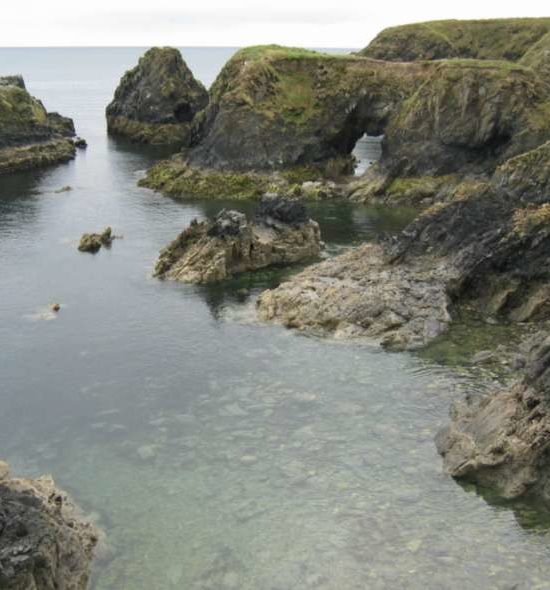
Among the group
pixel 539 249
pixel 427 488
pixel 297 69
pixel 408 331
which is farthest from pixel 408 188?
pixel 427 488

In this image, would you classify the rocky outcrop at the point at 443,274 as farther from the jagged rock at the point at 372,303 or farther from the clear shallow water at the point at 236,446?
the clear shallow water at the point at 236,446

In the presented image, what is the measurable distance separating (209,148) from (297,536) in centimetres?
9036

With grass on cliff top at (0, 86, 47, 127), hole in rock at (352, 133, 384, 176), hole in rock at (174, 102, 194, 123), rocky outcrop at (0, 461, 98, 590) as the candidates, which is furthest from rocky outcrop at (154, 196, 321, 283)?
hole in rock at (174, 102, 194, 123)

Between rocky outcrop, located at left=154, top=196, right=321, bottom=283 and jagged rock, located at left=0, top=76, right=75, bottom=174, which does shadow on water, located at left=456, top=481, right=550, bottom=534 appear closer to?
rocky outcrop, located at left=154, top=196, right=321, bottom=283

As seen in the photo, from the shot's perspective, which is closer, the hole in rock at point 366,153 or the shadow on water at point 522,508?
the shadow on water at point 522,508

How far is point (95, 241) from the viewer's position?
257 ft

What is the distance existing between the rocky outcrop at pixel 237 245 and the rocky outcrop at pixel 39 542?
37654 millimetres

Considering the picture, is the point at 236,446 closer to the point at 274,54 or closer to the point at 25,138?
the point at 274,54

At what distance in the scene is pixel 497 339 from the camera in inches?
1966

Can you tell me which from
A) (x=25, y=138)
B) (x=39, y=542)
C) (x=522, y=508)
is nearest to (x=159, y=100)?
(x=25, y=138)

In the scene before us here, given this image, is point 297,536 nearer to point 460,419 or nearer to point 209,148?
point 460,419

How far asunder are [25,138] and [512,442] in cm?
12218

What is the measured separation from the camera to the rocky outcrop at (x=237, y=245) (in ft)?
219

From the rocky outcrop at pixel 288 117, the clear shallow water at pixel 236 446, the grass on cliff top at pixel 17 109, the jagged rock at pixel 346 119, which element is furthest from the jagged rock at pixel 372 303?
the grass on cliff top at pixel 17 109
